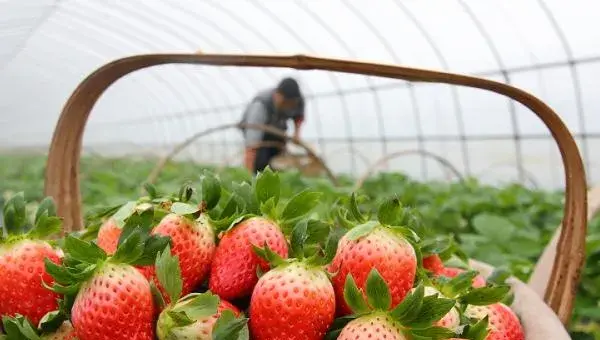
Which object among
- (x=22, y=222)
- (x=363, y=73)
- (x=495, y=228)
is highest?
(x=363, y=73)

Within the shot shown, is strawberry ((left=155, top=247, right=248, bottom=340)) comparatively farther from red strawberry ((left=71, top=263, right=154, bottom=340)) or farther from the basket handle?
the basket handle

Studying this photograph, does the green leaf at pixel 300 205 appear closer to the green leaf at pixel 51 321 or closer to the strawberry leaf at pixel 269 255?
the strawberry leaf at pixel 269 255

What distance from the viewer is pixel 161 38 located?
1338cm

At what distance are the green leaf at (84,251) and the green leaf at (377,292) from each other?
335 millimetres

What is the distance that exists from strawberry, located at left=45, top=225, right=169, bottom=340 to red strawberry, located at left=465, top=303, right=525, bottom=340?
1.50 feet

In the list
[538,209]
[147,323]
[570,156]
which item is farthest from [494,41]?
[147,323]

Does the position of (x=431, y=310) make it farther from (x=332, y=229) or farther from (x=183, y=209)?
(x=183, y=209)

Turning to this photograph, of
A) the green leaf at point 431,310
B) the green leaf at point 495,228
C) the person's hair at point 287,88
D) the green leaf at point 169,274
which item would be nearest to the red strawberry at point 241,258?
the green leaf at point 169,274

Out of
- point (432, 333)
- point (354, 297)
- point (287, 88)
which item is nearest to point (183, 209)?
point (354, 297)

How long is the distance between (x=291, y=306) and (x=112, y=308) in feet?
0.71

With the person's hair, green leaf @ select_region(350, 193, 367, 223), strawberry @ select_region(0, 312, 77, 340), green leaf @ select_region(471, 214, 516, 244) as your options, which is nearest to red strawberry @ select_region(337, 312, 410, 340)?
green leaf @ select_region(350, 193, 367, 223)

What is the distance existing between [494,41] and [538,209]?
571 centimetres

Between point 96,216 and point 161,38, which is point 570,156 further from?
point 161,38

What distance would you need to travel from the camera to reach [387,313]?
0.91 m
